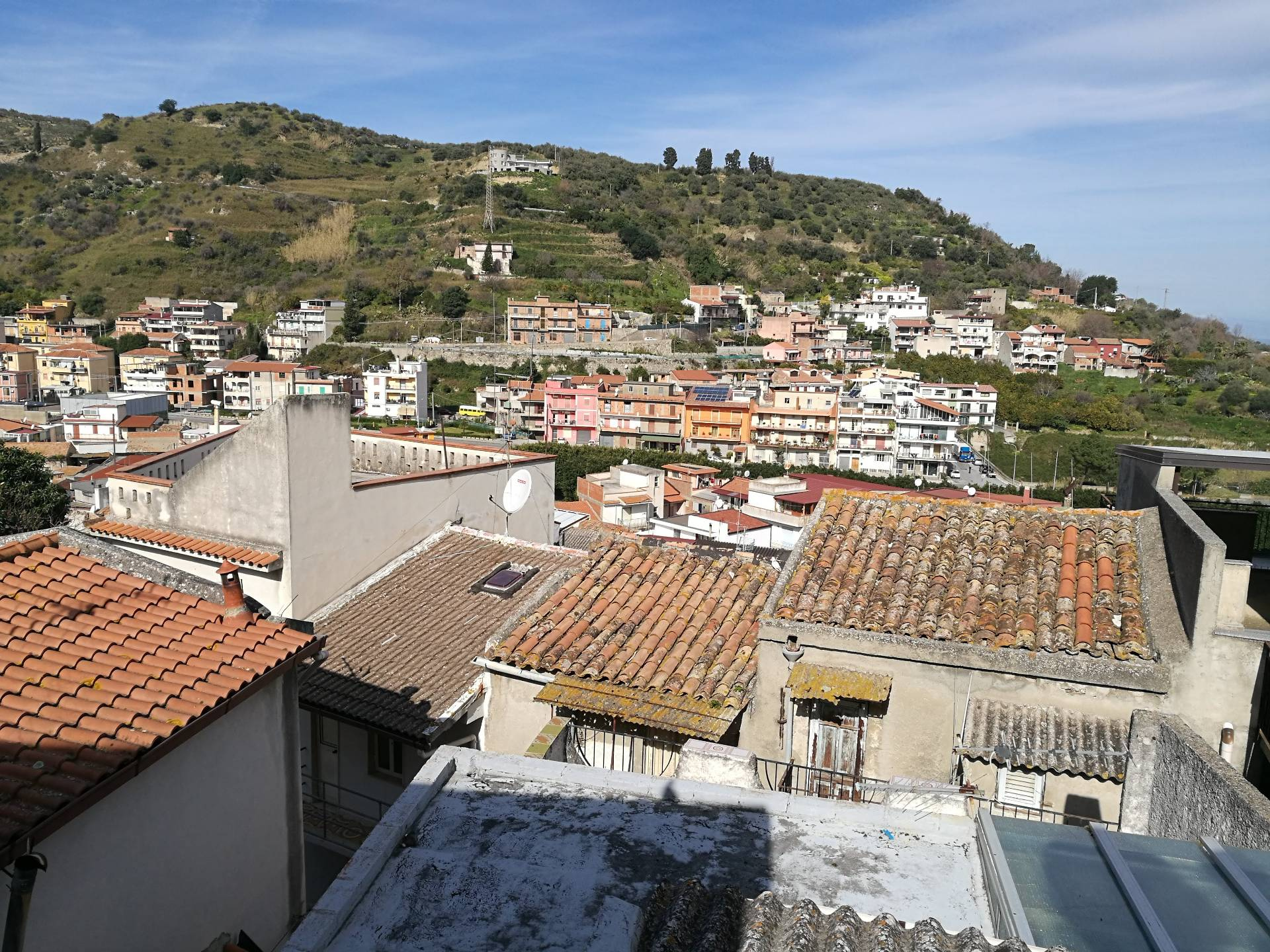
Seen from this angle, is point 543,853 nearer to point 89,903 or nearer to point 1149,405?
point 89,903

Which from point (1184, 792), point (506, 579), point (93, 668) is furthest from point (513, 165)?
point (1184, 792)

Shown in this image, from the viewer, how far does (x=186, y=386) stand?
7906 cm

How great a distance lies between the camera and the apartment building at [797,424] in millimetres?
63469

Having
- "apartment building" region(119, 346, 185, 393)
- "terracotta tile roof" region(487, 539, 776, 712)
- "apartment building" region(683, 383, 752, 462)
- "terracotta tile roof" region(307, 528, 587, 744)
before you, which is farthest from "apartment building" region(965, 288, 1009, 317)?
"terracotta tile roof" region(487, 539, 776, 712)

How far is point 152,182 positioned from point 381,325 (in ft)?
213

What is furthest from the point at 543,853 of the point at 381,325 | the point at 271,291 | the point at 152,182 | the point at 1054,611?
the point at 152,182

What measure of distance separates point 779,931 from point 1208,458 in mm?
5994

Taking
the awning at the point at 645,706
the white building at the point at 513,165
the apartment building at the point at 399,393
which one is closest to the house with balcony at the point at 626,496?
the apartment building at the point at 399,393

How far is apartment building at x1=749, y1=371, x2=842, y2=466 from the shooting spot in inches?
2499

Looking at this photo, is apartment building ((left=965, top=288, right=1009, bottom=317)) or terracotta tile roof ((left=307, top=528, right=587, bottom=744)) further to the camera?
apartment building ((left=965, top=288, right=1009, bottom=317))

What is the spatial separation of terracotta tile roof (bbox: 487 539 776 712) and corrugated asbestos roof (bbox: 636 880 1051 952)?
11.4 feet

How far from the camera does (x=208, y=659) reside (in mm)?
4680

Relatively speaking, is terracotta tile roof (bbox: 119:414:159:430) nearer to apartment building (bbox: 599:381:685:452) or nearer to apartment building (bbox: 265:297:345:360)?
apartment building (bbox: 265:297:345:360)

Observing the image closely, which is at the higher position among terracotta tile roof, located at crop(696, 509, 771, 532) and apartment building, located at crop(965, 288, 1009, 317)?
apartment building, located at crop(965, 288, 1009, 317)
